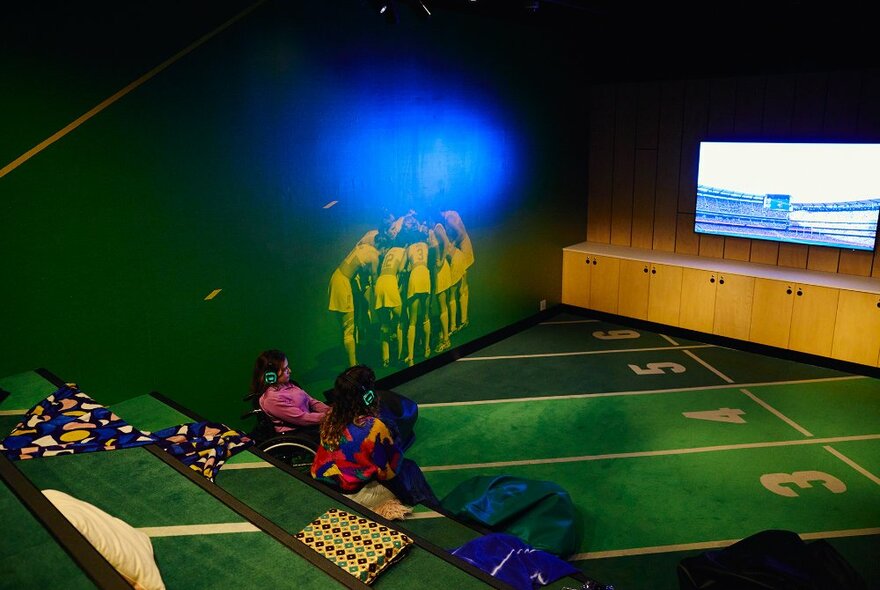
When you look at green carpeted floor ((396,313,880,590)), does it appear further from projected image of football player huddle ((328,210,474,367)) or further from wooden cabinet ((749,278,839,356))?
projected image of football player huddle ((328,210,474,367))

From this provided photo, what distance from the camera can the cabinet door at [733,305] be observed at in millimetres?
6586

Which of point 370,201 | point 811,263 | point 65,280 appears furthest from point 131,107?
point 811,263

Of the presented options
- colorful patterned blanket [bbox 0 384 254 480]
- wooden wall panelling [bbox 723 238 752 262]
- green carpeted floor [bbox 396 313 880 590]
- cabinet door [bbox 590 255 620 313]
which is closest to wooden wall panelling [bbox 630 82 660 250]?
cabinet door [bbox 590 255 620 313]

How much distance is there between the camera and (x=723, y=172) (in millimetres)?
6941

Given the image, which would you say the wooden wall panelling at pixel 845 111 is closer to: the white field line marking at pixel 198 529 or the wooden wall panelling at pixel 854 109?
the wooden wall panelling at pixel 854 109

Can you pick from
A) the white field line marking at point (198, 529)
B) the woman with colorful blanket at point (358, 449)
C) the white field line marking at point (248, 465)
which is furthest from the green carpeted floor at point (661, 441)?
the white field line marking at point (198, 529)

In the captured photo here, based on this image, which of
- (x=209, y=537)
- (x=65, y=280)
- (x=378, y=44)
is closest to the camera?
(x=209, y=537)

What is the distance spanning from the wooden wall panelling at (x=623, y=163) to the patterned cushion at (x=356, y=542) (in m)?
5.86

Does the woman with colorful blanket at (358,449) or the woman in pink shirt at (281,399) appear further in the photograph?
the woman in pink shirt at (281,399)

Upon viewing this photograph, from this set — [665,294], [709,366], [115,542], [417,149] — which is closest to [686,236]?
[665,294]

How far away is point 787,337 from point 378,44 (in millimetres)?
4565

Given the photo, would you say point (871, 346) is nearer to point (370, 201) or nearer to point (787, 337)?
point (787, 337)

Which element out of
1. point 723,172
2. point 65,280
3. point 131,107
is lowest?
point 65,280

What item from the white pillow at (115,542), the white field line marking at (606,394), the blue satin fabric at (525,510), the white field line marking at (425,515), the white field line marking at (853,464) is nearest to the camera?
the white pillow at (115,542)
